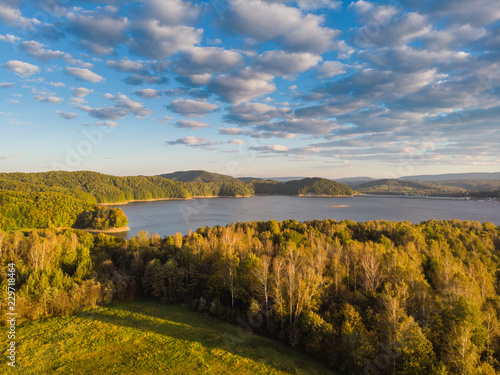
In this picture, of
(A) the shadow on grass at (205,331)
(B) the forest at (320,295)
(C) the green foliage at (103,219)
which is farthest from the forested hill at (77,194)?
(A) the shadow on grass at (205,331)

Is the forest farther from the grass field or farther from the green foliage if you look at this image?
the green foliage

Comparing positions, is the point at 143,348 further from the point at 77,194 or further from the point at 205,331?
the point at 77,194

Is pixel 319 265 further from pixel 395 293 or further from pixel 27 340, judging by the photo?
pixel 27 340

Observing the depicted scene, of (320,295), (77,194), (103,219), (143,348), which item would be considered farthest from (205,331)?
(77,194)

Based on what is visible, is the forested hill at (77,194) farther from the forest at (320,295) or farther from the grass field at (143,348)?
the grass field at (143,348)

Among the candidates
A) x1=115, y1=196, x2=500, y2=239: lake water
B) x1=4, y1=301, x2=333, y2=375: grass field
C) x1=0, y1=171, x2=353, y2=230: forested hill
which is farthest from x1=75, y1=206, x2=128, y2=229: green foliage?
x1=4, y1=301, x2=333, y2=375: grass field
